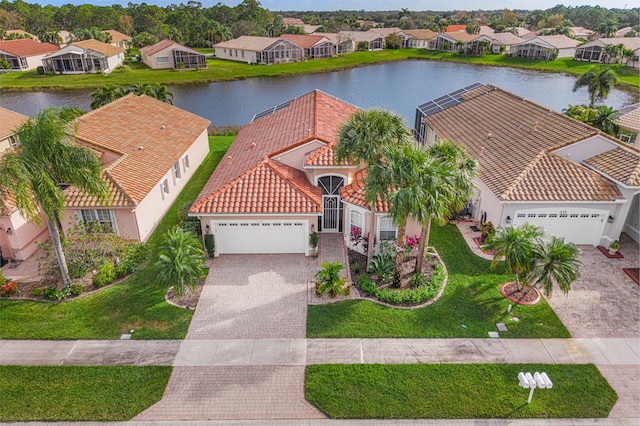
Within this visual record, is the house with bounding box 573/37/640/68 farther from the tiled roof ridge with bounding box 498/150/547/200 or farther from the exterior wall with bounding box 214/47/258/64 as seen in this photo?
the tiled roof ridge with bounding box 498/150/547/200

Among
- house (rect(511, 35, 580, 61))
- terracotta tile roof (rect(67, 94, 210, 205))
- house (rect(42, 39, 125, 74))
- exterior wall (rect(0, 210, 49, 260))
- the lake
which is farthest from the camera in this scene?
house (rect(511, 35, 580, 61))

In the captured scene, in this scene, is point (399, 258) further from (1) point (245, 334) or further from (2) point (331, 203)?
(1) point (245, 334)

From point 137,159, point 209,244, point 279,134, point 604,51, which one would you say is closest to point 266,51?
point 279,134

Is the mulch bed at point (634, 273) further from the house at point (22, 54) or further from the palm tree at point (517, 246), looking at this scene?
the house at point (22, 54)

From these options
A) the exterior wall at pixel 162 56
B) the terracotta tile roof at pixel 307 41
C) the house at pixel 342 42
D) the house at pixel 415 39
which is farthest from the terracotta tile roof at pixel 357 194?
the house at pixel 415 39

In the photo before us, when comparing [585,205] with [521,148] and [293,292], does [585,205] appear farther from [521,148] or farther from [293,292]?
[293,292]

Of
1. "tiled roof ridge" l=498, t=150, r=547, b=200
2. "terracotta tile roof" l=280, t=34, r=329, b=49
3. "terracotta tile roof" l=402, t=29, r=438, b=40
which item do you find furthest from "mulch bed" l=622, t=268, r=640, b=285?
"terracotta tile roof" l=402, t=29, r=438, b=40
